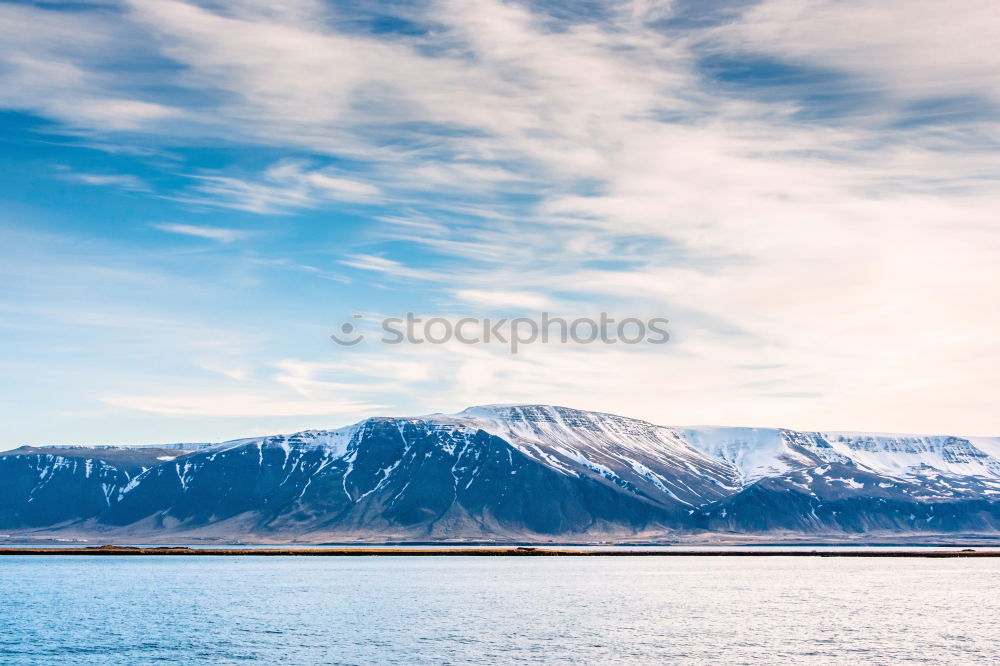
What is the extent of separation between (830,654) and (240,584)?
101 m

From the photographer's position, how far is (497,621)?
339 ft

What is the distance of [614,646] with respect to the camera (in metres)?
85.8

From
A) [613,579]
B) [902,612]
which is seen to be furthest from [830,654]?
[613,579]

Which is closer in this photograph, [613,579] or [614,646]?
[614,646]

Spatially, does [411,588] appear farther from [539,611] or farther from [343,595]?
[539,611]

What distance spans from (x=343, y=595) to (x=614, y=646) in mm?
59220

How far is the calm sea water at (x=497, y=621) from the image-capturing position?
81188 mm

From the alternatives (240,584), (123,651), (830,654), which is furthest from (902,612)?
(240,584)

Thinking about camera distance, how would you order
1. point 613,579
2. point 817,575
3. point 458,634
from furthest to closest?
point 817,575 → point 613,579 → point 458,634

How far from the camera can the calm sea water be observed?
81.2 meters

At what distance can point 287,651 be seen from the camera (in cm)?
8262

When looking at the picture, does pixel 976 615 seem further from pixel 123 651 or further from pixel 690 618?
pixel 123 651

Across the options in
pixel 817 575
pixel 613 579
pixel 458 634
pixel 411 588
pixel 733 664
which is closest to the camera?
pixel 733 664

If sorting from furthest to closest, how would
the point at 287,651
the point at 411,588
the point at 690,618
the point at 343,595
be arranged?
the point at 411,588 < the point at 343,595 < the point at 690,618 < the point at 287,651
